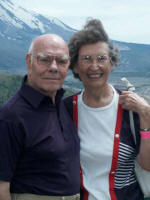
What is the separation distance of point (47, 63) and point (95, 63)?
2.39ft

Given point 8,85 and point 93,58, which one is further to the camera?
point 8,85

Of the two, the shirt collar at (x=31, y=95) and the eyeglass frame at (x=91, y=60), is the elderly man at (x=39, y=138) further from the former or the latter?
the eyeglass frame at (x=91, y=60)

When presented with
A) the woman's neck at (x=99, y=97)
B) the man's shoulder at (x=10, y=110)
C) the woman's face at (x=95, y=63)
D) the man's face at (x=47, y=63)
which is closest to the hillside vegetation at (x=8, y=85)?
the woman's neck at (x=99, y=97)

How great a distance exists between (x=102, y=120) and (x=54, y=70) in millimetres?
913

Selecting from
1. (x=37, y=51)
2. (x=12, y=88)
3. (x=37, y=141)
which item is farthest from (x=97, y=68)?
(x=12, y=88)

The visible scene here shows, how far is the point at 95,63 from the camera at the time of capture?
3.04 metres

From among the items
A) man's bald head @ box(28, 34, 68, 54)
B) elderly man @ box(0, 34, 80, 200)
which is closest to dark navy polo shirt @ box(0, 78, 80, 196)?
elderly man @ box(0, 34, 80, 200)

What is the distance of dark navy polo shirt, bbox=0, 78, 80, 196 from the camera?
2.22m

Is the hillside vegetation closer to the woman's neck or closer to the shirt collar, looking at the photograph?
the woman's neck

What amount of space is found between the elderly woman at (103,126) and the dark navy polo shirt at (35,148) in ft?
1.49

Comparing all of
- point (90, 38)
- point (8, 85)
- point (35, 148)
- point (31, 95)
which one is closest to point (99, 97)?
point (90, 38)

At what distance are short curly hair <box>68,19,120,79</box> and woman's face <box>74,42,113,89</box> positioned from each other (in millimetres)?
57

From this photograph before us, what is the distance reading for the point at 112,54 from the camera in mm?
3211

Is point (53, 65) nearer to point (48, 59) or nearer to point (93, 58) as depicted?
point (48, 59)
